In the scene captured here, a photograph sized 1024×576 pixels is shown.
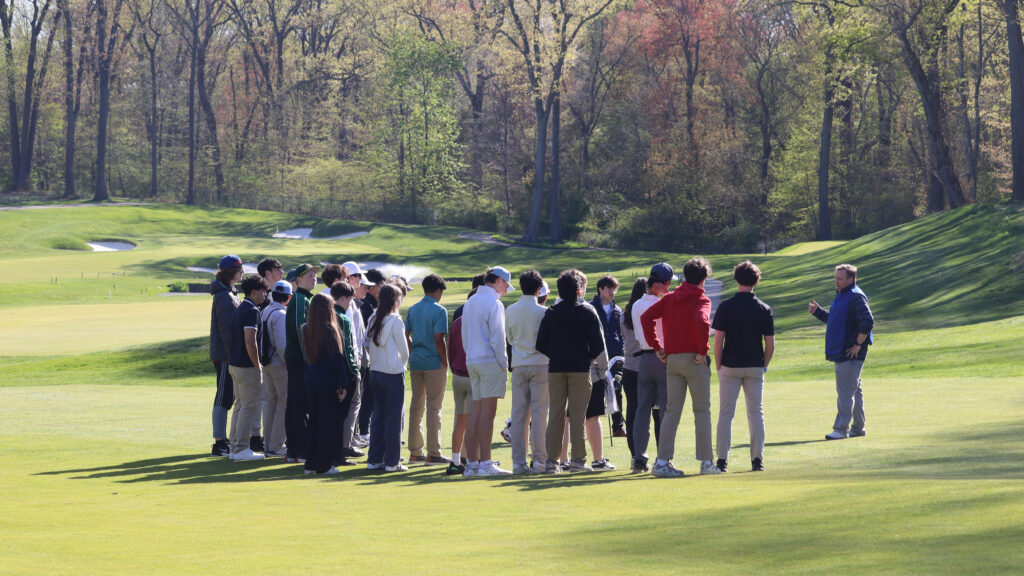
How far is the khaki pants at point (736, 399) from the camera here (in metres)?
10.6

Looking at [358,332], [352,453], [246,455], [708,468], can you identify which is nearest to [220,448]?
[246,455]

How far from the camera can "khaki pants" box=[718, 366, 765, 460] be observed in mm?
10633

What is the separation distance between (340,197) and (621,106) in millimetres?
21873

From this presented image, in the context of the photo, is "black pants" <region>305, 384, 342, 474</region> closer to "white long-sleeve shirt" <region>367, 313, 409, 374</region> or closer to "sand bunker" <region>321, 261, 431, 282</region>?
"white long-sleeve shirt" <region>367, 313, 409, 374</region>

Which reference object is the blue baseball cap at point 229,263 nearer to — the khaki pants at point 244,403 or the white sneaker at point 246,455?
the khaki pants at point 244,403

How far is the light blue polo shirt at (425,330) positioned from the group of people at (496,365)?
0.6 inches

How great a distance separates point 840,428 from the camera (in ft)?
41.9

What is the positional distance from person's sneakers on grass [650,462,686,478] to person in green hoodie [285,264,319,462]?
368 cm

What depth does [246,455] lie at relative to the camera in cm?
1243

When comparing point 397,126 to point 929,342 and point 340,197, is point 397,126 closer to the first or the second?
point 340,197

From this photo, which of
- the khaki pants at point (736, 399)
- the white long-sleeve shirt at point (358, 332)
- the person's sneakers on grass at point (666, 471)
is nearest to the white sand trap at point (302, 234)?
the white long-sleeve shirt at point (358, 332)

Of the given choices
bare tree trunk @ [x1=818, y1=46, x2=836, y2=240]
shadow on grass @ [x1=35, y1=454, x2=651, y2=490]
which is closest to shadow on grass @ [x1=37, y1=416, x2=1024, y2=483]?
shadow on grass @ [x1=35, y1=454, x2=651, y2=490]

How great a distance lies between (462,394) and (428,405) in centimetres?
61

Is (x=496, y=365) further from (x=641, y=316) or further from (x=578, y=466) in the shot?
(x=641, y=316)
